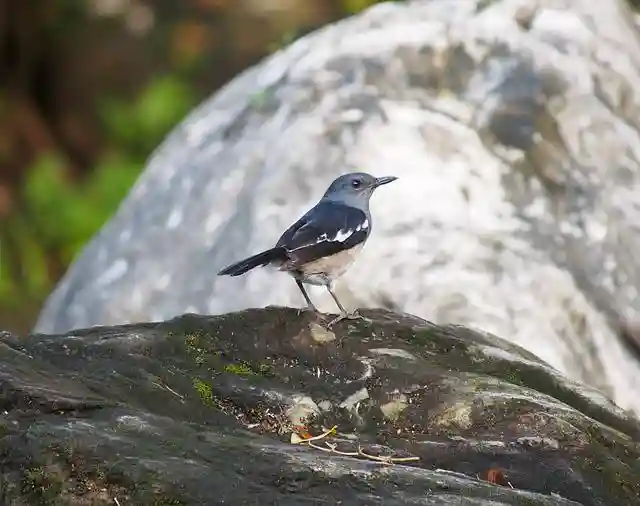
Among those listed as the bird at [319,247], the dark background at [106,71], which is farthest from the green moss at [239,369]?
the dark background at [106,71]

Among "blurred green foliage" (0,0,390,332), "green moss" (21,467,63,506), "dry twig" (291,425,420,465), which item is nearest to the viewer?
"green moss" (21,467,63,506)

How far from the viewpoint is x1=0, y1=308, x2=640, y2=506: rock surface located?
2732 millimetres

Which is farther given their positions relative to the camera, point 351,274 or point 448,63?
point 448,63

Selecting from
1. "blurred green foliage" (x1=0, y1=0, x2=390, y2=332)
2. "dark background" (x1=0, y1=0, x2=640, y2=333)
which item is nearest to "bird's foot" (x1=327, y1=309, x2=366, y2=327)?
"blurred green foliage" (x1=0, y1=0, x2=390, y2=332)

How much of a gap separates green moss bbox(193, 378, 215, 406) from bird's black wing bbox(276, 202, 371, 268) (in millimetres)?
1320

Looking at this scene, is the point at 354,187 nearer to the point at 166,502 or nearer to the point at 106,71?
the point at 166,502

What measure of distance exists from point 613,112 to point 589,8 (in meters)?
1.02

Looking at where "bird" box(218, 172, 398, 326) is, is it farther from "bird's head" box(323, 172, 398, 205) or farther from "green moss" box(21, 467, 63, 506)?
"green moss" box(21, 467, 63, 506)

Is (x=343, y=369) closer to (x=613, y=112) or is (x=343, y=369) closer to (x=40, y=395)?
(x=40, y=395)

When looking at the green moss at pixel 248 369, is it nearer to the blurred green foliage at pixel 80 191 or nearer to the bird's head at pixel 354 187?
the bird's head at pixel 354 187

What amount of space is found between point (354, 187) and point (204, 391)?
7.79ft

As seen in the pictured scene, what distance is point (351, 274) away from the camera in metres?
6.29

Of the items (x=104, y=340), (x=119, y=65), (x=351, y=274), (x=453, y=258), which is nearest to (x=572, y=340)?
(x=453, y=258)

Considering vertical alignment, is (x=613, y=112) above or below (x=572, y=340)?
above
